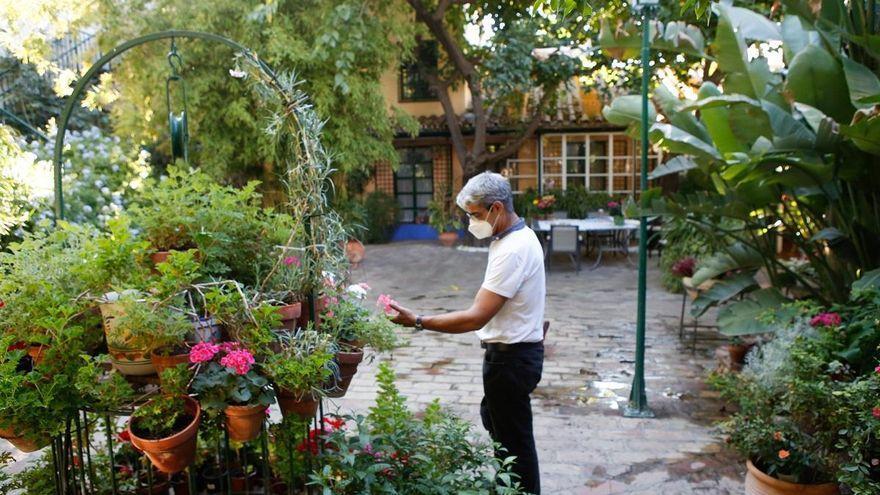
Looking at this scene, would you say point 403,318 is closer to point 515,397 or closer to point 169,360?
point 515,397

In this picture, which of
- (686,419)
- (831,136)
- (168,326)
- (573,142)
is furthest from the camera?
(573,142)

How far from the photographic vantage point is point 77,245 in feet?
8.89

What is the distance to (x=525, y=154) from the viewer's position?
17625 mm

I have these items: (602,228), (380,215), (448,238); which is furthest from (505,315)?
(380,215)

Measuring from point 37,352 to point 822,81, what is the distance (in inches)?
200

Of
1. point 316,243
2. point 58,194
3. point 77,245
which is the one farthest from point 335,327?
point 58,194

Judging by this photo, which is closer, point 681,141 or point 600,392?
point 681,141

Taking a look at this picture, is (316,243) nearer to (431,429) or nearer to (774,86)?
(431,429)

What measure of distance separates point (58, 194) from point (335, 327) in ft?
5.51

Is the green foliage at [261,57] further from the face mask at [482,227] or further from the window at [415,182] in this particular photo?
the face mask at [482,227]

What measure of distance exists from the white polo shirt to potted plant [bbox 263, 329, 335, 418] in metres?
0.93

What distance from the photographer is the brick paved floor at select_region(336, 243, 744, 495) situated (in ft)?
13.2

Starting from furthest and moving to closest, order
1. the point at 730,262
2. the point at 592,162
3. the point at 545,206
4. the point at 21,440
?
the point at 592,162 < the point at 545,206 < the point at 730,262 < the point at 21,440

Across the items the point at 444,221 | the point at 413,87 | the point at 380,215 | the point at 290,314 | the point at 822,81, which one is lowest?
the point at 444,221
